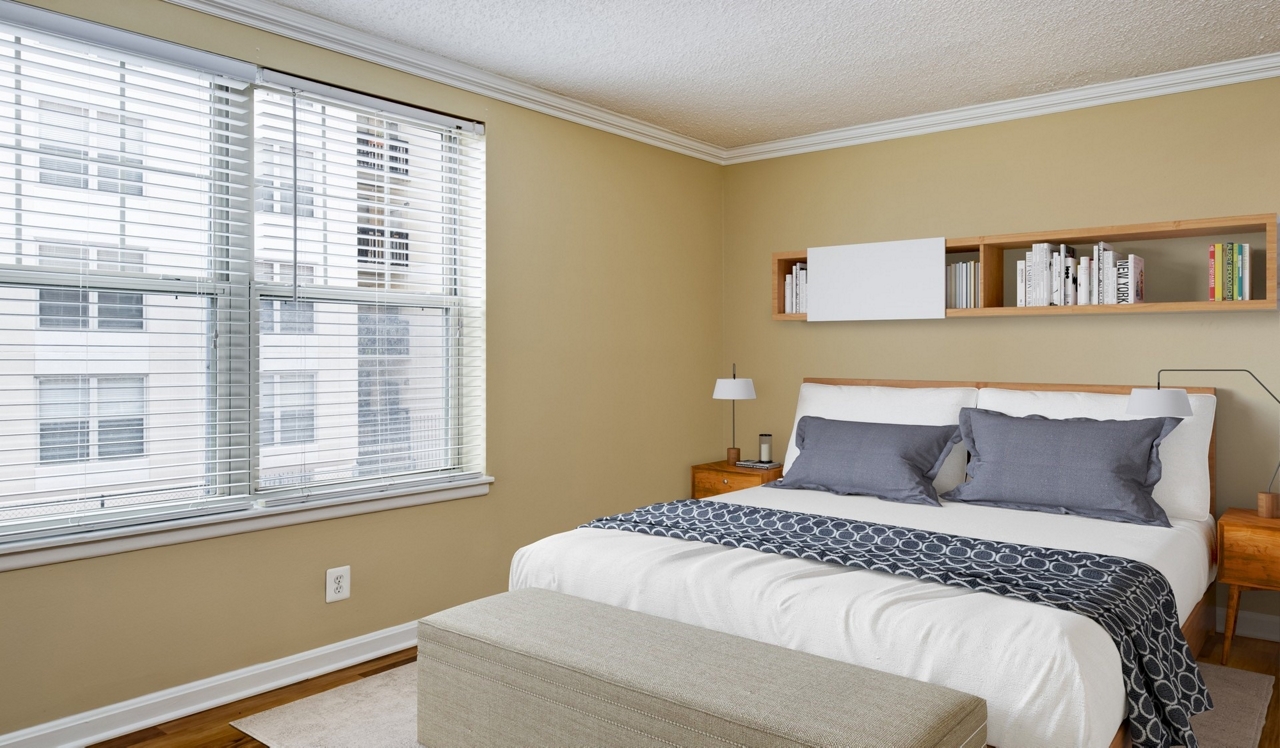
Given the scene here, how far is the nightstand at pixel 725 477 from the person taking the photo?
4496mm

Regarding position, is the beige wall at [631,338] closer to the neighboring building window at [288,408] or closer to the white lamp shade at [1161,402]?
the neighboring building window at [288,408]

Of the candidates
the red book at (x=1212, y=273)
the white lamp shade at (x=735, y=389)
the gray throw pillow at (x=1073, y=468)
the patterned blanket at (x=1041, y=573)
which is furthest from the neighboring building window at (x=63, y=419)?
the red book at (x=1212, y=273)

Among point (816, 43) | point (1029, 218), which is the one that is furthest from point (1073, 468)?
point (816, 43)

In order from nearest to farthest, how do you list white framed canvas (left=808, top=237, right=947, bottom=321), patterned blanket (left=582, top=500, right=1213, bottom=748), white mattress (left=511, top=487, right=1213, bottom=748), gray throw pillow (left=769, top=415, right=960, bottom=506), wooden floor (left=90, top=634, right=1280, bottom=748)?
white mattress (left=511, top=487, right=1213, bottom=748) → patterned blanket (left=582, top=500, right=1213, bottom=748) → wooden floor (left=90, top=634, right=1280, bottom=748) → gray throw pillow (left=769, top=415, right=960, bottom=506) → white framed canvas (left=808, top=237, right=947, bottom=321)

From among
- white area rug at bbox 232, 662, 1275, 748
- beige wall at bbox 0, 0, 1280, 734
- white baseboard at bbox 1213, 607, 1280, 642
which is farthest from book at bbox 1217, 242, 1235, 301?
white area rug at bbox 232, 662, 1275, 748

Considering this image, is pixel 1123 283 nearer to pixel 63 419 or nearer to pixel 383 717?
pixel 383 717

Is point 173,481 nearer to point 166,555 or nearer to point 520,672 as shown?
point 166,555

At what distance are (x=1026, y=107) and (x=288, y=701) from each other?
13.1ft

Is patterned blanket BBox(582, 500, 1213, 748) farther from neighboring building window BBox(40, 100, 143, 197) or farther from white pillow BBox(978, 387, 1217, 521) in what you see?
neighboring building window BBox(40, 100, 143, 197)

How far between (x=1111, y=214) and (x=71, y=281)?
13.3 ft

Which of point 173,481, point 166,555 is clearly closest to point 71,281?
point 173,481

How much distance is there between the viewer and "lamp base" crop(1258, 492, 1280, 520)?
3309mm

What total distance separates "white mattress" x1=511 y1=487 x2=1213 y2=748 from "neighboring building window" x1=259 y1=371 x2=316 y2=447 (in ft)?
3.27

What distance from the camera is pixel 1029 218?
4.10m
